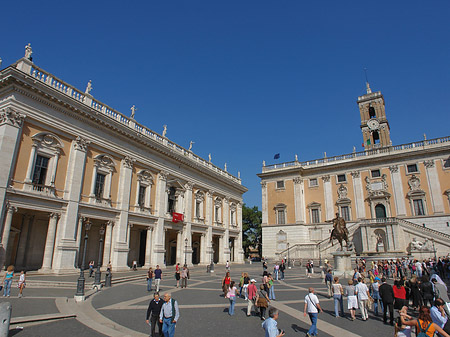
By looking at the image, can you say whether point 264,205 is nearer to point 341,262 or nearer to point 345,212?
point 345,212

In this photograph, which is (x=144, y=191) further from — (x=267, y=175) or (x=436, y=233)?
(x=436, y=233)

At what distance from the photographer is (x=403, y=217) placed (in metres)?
38.8

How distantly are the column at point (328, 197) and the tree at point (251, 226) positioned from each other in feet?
72.4

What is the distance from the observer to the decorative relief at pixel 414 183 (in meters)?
38.9

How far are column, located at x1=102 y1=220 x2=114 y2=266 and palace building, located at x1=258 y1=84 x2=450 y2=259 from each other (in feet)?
88.8

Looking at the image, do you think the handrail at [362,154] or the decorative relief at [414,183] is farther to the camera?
the handrail at [362,154]

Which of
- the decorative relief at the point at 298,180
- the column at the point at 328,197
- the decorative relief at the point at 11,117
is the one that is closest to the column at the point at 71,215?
the decorative relief at the point at 11,117

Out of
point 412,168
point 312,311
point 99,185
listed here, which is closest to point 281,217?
point 412,168

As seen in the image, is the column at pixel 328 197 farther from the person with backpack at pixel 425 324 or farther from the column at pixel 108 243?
the person with backpack at pixel 425 324

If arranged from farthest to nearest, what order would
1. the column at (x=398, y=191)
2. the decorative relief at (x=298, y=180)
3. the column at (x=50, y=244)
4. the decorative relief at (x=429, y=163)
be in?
1. the decorative relief at (x=298, y=180)
2. the column at (x=398, y=191)
3. the decorative relief at (x=429, y=163)
4. the column at (x=50, y=244)

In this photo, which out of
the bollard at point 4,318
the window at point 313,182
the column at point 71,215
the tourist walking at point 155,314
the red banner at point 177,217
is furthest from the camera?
the window at point 313,182

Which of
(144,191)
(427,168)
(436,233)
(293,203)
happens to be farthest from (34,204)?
(427,168)

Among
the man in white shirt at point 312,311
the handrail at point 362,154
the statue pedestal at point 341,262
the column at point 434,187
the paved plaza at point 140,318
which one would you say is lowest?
the paved plaza at point 140,318

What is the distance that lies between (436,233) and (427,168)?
985cm
